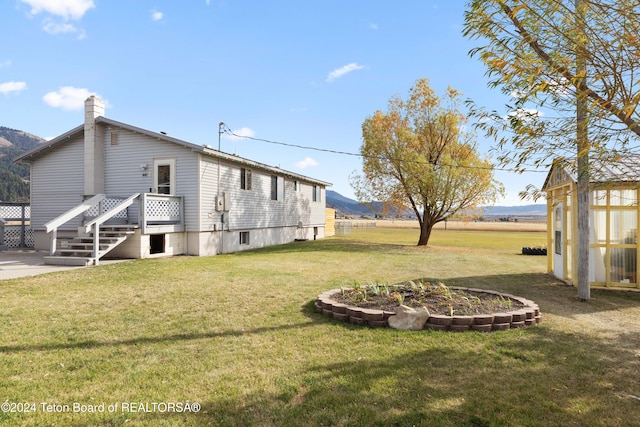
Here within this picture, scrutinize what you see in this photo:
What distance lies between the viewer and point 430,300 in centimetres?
629

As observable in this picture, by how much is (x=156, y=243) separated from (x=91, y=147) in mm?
5159

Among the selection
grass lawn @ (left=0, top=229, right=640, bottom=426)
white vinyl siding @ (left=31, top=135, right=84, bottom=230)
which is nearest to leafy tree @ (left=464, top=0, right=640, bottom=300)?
grass lawn @ (left=0, top=229, right=640, bottom=426)

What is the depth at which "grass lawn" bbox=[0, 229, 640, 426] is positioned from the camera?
310 centimetres

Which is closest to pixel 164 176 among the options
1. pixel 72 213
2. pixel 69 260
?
pixel 72 213

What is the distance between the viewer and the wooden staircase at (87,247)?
38.2 feet

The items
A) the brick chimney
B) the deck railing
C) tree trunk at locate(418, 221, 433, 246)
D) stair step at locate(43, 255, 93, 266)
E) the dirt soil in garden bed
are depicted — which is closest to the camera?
the dirt soil in garden bed

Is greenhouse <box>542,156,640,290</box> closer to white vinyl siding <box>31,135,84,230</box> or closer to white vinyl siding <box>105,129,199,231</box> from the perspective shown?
white vinyl siding <box>105,129,199,231</box>

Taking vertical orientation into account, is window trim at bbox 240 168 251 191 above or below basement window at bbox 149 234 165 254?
above

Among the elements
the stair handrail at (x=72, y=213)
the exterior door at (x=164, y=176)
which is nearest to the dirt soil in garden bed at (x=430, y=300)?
the stair handrail at (x=72, y=213)

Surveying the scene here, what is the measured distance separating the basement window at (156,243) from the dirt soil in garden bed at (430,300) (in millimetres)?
10705

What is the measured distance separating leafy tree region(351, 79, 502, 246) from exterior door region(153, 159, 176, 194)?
39.6 ft

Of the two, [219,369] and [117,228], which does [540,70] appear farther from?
[117,228]

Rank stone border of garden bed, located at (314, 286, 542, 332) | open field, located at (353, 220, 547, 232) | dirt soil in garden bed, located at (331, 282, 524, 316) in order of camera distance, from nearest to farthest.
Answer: stone border of garden bed, located at (314, 286, 542, 332), dirt soil in garden bed, located at (331, 282, 524, 316), open field, located at (353, 220, 547, 232)

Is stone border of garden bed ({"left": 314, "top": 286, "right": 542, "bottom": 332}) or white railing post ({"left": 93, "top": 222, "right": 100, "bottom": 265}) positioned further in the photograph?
white railing post ({"left": 93, "top": 222, "right": 100, "bottom": 265})
